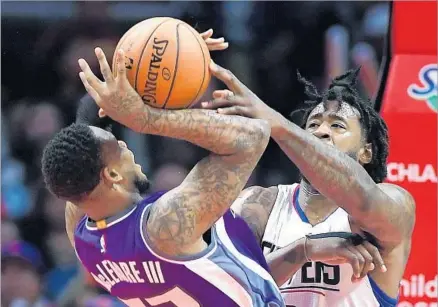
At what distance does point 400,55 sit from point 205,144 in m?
2.16

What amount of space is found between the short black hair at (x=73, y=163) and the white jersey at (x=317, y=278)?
1.12 metres

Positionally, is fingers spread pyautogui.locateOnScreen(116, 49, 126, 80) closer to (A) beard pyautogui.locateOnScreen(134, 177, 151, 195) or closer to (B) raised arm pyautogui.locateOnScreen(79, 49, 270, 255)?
(B) raised arm pyautogui.locateOnScreen(79, 49, 270, 255)

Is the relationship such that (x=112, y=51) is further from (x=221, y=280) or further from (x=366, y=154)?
(x=221, y=280)

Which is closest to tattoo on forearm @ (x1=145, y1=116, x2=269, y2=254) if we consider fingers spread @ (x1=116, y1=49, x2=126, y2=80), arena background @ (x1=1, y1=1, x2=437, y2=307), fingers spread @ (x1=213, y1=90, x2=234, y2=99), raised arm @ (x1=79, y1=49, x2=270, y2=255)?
raised arm @ (x1=79, y1=49, x2=270, y2=255)

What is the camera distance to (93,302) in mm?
6719

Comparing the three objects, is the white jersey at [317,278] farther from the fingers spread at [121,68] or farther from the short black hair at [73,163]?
the fingers spread at [121,68]

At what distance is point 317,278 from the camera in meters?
3.90

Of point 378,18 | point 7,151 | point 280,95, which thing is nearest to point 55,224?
point 7,151

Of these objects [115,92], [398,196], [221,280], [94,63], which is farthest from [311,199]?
[94,63]

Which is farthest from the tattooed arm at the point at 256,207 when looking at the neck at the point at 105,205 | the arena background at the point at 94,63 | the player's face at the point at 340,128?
the arena background at the point at 94,63

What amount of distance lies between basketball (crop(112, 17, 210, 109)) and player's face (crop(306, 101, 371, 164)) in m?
1.07

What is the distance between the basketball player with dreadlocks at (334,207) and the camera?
3.32 meters

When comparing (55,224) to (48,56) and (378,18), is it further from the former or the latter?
(378,18)

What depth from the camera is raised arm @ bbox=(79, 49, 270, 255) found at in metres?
2.90
